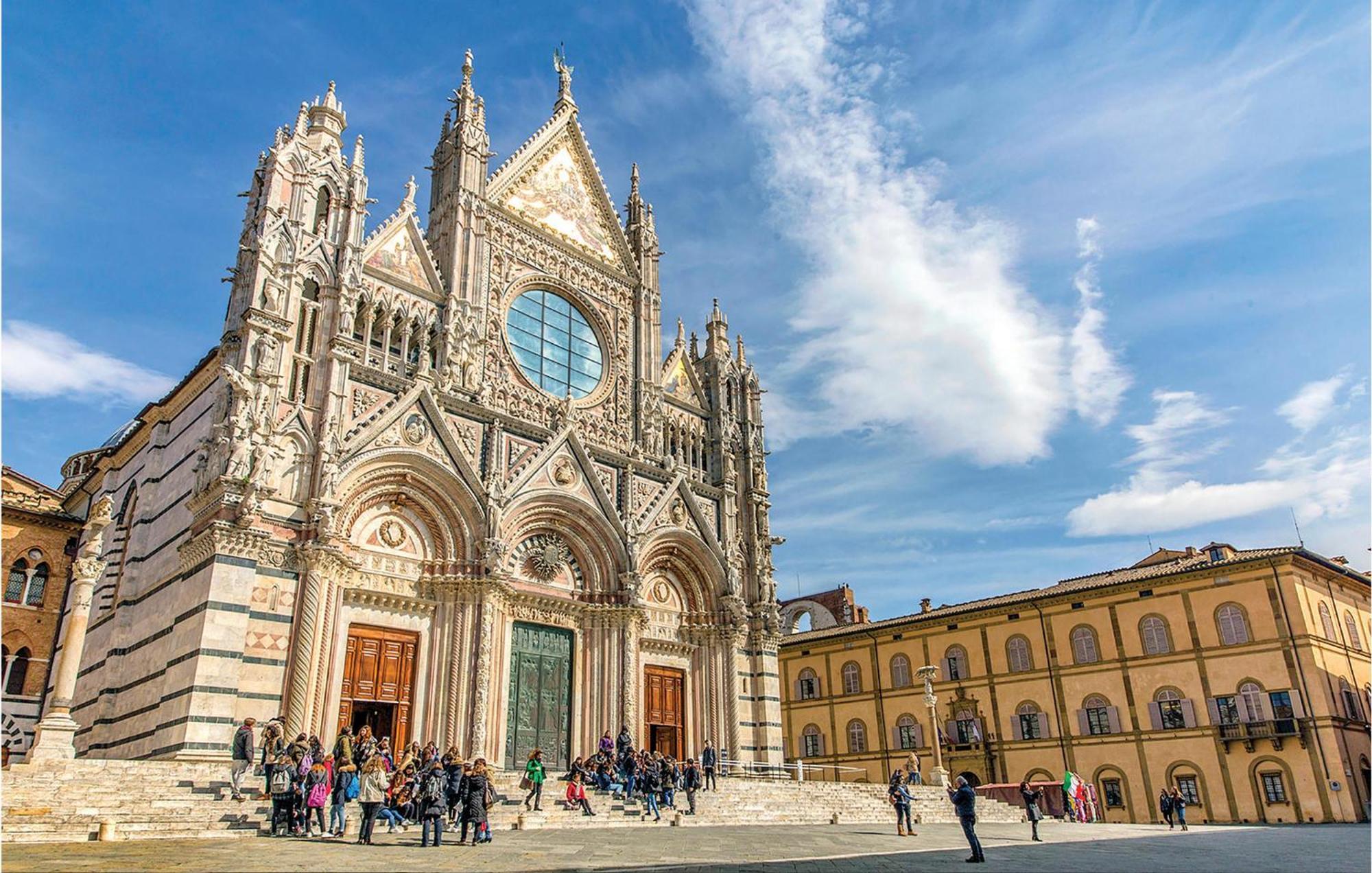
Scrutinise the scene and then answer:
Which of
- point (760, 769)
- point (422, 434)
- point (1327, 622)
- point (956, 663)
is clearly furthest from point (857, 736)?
point (422, 434)

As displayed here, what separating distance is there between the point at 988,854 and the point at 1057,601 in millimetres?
27853

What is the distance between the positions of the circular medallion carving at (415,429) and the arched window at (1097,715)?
2888 cm

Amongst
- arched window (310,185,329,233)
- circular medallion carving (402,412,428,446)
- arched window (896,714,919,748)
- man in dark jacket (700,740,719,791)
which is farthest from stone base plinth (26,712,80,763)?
arched window (896,714,919,748)

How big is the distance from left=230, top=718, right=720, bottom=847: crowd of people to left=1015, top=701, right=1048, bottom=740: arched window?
79.5ft

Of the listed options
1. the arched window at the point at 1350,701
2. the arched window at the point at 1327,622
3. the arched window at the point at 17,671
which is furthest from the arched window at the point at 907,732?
the arched window at the point at 17,671

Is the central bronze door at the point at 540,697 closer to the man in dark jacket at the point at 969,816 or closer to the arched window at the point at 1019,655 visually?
the man in dark jacket at the point at 969,816

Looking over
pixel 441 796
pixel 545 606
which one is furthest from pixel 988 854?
pixel 545 606

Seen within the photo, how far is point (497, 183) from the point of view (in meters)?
29.9

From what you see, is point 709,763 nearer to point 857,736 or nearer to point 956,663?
point 956,663

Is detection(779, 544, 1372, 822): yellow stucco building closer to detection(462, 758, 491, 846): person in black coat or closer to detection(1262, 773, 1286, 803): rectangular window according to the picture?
detection(1262, 773, 1286, 803): rectangular window

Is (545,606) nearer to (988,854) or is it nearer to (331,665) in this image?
(331,665)

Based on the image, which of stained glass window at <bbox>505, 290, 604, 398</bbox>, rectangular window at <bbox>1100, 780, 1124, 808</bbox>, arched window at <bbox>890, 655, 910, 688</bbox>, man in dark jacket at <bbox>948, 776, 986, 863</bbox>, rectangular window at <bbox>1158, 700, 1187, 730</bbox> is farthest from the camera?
arched window at <bbox>890, 655, 910, 688</bbox>

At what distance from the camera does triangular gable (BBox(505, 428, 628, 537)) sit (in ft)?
87.2

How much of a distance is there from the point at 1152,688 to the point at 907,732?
35.0 ft
